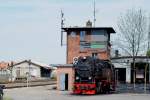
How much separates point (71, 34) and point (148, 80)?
540 inches

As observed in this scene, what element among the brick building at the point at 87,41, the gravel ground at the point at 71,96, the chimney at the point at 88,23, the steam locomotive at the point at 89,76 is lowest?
the gravel ground at the point at 71,96

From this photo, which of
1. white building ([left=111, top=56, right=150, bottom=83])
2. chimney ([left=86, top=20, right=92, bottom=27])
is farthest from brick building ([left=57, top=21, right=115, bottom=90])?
white building ([left=111, top=56, right=150, bottom=83])

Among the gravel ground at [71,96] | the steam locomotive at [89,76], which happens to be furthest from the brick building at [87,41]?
the gravel ground at [71,96]

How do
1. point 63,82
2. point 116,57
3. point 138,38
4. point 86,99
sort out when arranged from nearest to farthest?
point 86,99 → point 63,82 → point 138,38 → point 116,57

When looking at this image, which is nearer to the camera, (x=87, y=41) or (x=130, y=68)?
(x=87, y=41)

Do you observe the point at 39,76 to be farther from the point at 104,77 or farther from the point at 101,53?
the point at 104,77

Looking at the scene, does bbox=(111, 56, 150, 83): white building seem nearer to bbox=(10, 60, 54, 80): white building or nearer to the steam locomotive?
the steam locomotive

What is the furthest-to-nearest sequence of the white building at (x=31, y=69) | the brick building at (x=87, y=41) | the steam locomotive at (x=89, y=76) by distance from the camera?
the white building at (x=31, y=69)
the brick building at (x=87, y=41)
the steam locomotive at (x=89, y=76)

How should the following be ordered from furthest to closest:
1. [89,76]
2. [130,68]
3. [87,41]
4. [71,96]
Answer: [130,68] < [87,41] < [89,76] < [71,96]

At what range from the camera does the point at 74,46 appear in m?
75.2

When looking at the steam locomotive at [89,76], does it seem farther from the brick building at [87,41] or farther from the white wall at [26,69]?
the white wall at [26,69]

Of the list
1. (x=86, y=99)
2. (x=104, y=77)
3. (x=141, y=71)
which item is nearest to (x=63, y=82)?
(x=104, y=77)

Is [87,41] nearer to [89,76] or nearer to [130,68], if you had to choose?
[130,68]

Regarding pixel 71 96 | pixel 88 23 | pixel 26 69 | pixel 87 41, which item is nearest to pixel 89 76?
pixel 71 96
